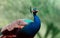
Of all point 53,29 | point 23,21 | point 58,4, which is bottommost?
point 53,29

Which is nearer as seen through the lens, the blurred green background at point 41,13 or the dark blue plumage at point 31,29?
the dark blue plumage at point 31,29

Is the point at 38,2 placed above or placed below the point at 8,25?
above

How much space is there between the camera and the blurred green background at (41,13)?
8.00 ft

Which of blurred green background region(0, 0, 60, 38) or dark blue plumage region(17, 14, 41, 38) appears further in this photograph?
blurred green background region(0, 0, 60, 38)

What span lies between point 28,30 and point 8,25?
344 millimetres

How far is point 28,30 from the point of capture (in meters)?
2.10

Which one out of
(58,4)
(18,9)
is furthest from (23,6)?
(58,4)

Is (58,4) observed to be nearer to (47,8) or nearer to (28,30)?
(47,8)

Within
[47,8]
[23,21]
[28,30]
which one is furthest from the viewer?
[47,8]

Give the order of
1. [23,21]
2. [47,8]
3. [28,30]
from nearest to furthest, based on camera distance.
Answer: [28,30] → [23,21] → [47,8]

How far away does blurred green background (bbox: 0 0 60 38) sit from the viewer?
2.44 m

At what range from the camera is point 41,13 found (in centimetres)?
244

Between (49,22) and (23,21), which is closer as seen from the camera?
(23,21)

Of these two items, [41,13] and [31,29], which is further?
[41,13]
